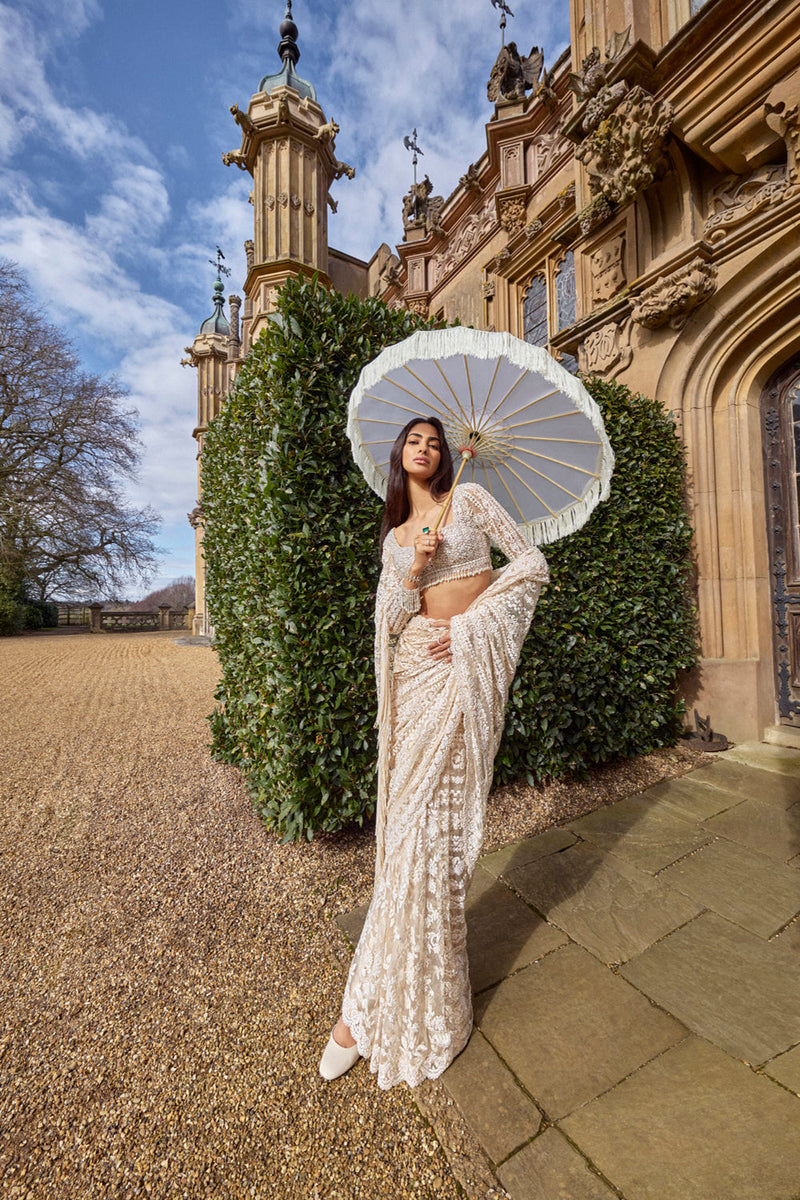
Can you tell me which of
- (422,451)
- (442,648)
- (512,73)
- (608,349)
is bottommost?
(442,648)

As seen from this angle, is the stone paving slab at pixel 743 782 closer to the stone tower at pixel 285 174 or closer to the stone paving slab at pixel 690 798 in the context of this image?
the stone paving slab at pixel 690 798

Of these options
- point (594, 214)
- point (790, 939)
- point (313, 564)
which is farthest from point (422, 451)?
point (594, 214)

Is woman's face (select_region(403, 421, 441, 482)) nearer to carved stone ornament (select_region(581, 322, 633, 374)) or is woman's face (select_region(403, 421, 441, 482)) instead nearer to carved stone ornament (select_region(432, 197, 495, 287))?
carved stone ornament (select_region(581, 322, 633, 374))

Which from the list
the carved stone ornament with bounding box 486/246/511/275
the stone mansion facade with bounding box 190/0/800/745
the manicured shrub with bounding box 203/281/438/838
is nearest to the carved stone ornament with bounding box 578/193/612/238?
the stone mansion facade with bounding box 190/0/800/745

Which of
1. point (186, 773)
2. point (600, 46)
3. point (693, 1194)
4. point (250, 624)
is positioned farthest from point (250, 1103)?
point (600, 46)

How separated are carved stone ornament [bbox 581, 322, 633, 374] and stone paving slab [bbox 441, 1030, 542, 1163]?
5.64 meters

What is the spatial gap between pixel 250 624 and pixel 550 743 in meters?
2.30

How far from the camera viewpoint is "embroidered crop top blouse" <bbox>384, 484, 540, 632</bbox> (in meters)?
1.83

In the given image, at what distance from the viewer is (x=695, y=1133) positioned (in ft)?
4.84

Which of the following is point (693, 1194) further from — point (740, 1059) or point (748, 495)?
point (748, 495)

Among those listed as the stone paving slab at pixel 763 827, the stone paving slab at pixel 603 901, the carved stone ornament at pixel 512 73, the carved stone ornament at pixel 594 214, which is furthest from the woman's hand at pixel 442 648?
the carved stone ornament at pixel 512 73

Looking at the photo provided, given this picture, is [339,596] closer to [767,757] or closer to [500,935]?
[500,935]

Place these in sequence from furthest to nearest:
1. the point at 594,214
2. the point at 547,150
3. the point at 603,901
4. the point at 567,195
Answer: the point at 547,150, the point at 567,195, the point at 594,214, the point at 603,901

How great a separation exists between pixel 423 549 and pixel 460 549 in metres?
0.20
